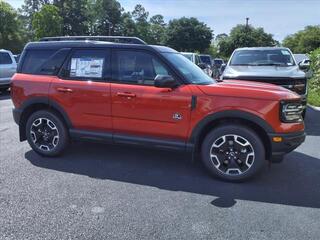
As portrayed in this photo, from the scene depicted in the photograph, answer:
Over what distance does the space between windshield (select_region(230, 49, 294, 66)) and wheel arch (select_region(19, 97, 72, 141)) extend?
5.73m

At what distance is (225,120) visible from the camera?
5.08 metres

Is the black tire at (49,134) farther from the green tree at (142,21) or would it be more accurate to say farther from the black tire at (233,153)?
the green tree at (142,21)

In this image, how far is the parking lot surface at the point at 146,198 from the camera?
3.69 metres

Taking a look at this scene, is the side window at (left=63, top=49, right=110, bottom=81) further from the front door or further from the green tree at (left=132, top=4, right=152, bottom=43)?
the green tree at (left=132, top=4, right=152, bottom=43)

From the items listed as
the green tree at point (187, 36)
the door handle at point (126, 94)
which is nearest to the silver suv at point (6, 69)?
the door handle at point (126, 94)

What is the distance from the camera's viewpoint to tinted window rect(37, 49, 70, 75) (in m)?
5.81

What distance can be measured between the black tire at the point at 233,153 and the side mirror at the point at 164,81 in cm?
83

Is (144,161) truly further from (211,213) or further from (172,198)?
(211,213)

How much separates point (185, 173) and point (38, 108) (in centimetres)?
260

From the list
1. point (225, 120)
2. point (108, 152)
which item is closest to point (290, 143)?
point (225, 120)

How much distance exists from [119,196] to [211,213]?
112cm

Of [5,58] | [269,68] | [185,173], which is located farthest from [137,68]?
[5,58]

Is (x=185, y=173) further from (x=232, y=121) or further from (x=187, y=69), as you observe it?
(x=187, y=69)

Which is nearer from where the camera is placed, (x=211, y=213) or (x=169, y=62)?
(x=211, y=213)
